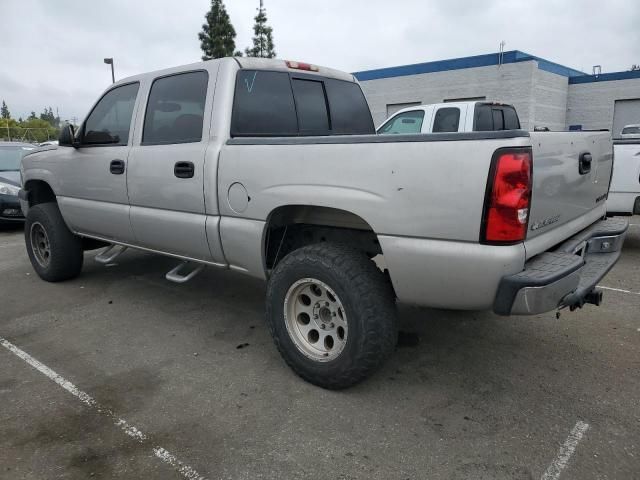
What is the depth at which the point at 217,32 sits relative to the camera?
33312mm

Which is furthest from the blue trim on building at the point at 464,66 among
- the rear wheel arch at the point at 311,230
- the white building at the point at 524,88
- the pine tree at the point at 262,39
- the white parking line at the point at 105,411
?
the white parking line at the point at 105,411

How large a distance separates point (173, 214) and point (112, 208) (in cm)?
91

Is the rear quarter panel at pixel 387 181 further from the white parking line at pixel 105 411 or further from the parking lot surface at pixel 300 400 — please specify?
the white parking line at pixel 105 411

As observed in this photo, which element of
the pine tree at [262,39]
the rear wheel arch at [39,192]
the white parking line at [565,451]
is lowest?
the white parking line at [565,451]

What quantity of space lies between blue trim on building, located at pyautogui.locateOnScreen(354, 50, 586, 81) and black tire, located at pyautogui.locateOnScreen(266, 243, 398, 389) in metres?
21.6

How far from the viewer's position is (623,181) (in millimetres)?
6551

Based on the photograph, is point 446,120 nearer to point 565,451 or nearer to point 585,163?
point 585,163

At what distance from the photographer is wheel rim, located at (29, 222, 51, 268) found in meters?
5.34

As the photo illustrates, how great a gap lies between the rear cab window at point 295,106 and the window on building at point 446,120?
2.94 meters

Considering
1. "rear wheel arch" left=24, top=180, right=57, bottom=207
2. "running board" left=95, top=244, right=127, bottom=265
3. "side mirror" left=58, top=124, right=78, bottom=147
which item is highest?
"side mirror" left=58, top=124, right=78, bottom=147

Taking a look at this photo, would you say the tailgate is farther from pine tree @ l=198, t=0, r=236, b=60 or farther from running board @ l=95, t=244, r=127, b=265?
pine tree @ l=198, t=0, r=236, b=60

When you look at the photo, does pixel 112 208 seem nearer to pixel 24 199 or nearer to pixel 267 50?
pixel 24 199

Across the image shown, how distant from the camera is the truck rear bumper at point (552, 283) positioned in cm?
236

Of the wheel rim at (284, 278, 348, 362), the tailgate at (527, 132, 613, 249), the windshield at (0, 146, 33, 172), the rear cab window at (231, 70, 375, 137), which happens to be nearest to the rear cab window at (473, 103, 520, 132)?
the rear cab window at (231, 70, 375, 137)
